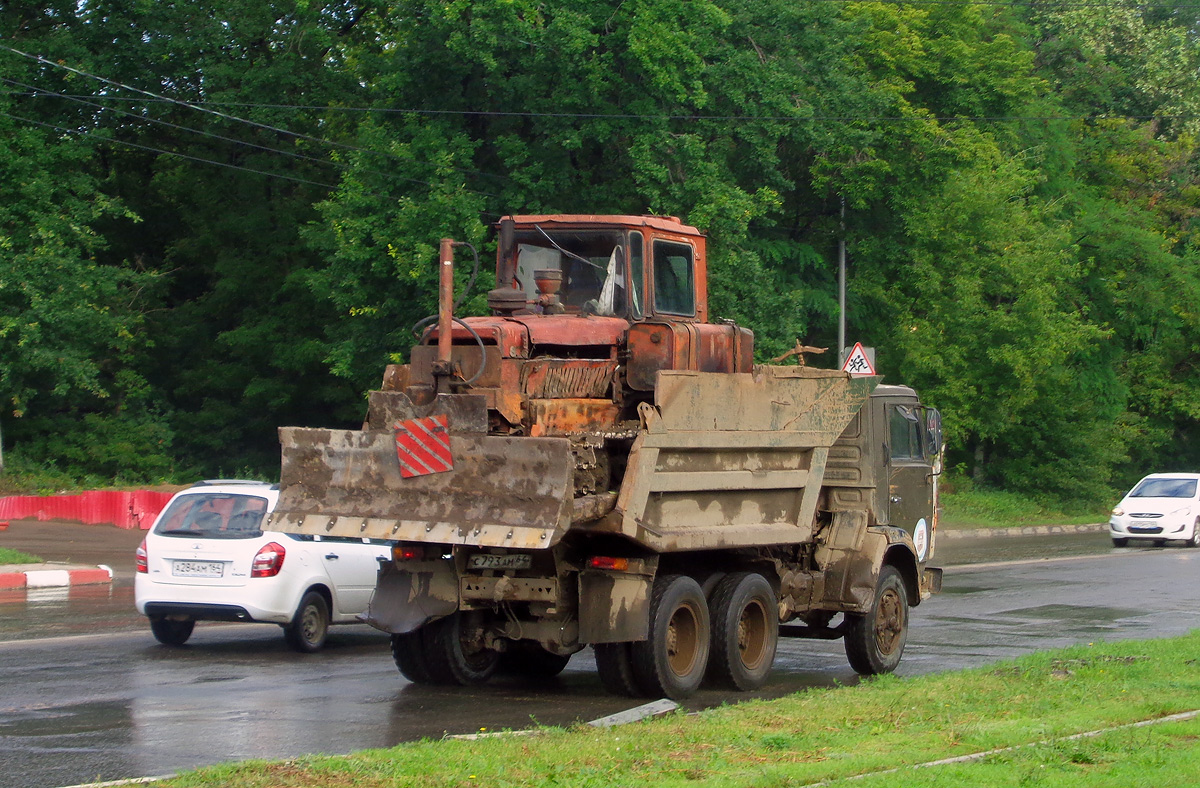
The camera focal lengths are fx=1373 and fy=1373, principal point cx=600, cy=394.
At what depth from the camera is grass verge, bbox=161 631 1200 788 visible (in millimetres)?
6707

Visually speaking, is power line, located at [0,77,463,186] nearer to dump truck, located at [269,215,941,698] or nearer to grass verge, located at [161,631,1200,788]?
dump truck, located at [269,215,941,698]

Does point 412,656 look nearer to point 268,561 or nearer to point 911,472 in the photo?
point 268,561

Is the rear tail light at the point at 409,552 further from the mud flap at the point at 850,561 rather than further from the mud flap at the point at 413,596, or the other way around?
the mud flap at the point at 850,561

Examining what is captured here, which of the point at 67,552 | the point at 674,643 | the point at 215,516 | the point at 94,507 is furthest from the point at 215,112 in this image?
the point at 674,643

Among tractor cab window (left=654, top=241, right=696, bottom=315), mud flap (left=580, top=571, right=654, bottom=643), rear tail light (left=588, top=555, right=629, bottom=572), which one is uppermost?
tractor cab window (left=654, top=241, right=696, bottom=315)

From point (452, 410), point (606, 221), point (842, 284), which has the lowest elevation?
point (452, 410)

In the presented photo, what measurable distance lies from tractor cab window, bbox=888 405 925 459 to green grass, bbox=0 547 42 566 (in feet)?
45.2

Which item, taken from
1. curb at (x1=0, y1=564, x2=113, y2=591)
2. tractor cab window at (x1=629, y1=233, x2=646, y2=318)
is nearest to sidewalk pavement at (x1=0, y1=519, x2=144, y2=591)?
curb at (x1=0, y1=564, x2=113, y2=591)

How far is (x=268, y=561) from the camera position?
12.9 m

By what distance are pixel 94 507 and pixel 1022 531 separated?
22585mm

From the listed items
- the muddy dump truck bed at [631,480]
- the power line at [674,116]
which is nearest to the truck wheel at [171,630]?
the muddy dump truck bed at [631,480]

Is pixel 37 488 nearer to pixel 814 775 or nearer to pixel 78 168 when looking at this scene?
pixel 78 168

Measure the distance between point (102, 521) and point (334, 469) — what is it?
19.5m

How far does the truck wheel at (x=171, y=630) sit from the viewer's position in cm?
1341
